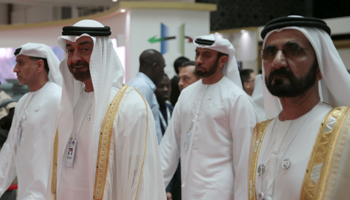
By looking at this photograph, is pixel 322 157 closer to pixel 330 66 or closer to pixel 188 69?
pixel 330 66

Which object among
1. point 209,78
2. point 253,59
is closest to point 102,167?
point 209,78

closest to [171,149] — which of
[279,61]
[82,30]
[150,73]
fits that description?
[150,73]

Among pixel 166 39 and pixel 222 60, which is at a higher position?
pixel 166 39

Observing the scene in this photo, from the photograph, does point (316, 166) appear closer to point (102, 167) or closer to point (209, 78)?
point (102, 167)

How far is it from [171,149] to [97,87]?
1459 millimetres

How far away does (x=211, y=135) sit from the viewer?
146 inches

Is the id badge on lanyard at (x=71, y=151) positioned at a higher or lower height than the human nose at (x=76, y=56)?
lower

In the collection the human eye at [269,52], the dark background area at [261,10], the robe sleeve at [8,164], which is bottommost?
the robe sleeve at [8,164]

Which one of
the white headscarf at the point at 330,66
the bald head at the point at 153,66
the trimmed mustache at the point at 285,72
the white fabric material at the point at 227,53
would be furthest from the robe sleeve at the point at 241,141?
the trimmed mustache at the point at 285,72

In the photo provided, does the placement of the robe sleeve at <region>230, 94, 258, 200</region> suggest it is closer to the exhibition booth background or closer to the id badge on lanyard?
the id badge on lanyard

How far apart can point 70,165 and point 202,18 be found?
7.33 meters

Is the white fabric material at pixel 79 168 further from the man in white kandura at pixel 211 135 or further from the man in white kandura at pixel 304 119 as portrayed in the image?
the man in white kandura at pixel 211 135

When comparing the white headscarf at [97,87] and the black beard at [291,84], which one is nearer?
the black beard at [291,84]

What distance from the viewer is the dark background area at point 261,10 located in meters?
14.8
